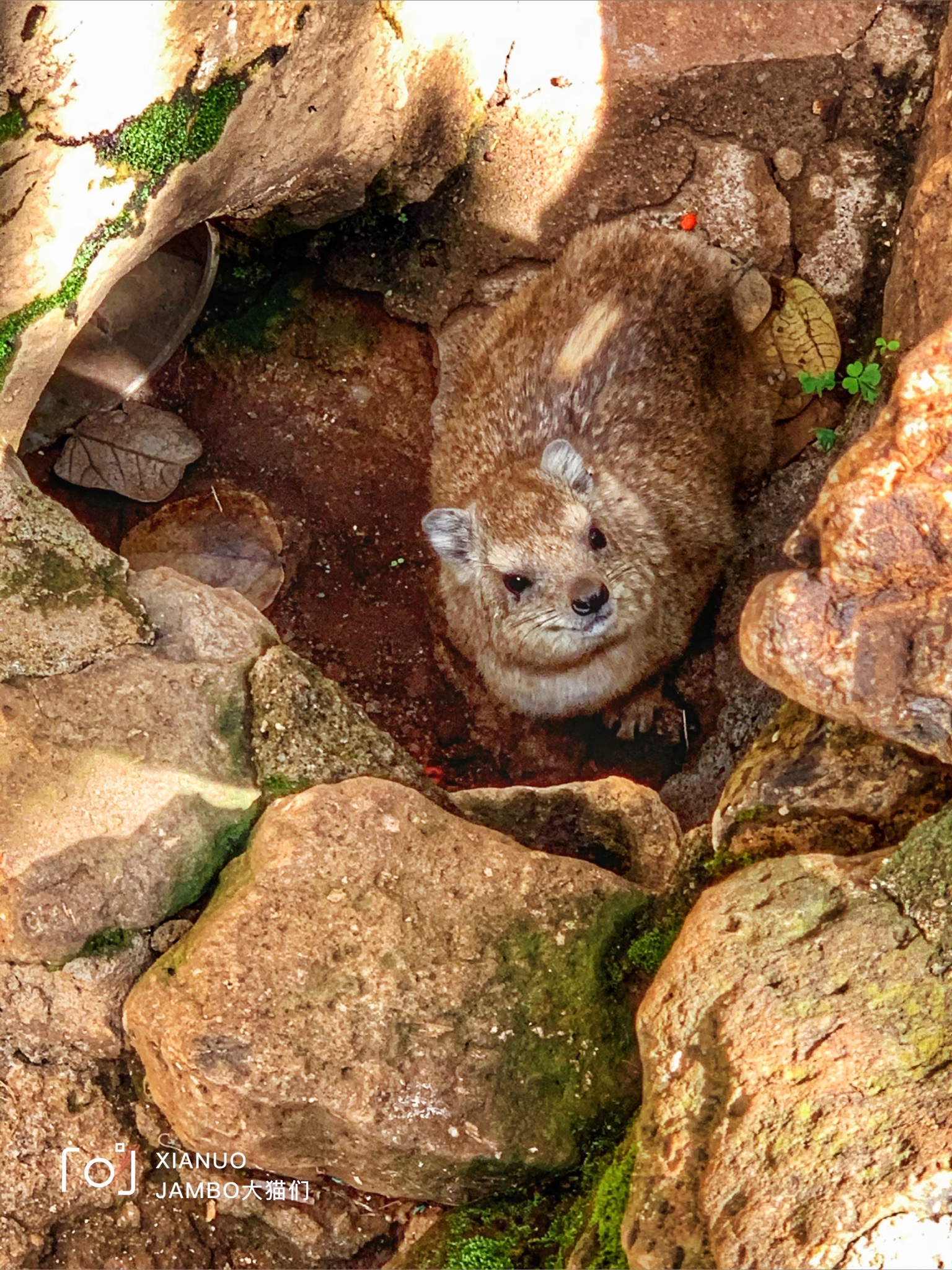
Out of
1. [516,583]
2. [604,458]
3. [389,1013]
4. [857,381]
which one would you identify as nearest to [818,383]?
[857,381]

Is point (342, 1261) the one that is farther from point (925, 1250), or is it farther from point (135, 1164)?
point (925, 1250)

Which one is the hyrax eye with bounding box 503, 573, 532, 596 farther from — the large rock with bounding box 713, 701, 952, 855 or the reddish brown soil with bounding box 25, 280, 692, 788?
the large rock with bounding box 713, 701, 952, 855

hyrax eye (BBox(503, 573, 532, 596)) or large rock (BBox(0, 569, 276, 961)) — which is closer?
large rock (BBox(0, 569, 276, 961))

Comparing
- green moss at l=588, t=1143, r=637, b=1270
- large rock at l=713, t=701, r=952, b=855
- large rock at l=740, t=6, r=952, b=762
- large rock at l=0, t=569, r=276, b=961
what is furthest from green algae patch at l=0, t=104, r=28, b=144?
green moss at l=588, t=1143, r=637, b=1270

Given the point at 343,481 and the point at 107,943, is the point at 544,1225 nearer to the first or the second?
the point at 107,943

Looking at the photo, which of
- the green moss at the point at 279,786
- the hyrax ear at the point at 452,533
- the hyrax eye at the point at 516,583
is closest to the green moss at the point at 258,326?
the hyrax ear at the point at 452,533

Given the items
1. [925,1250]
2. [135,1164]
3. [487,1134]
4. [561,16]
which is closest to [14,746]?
[135,1164]
